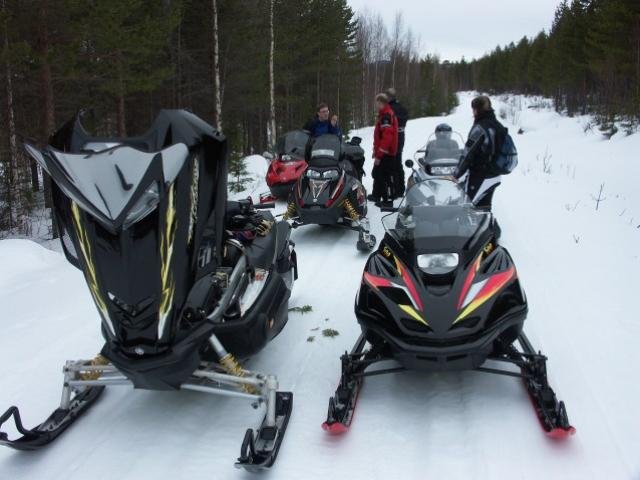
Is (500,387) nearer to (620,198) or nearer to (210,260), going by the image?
(210,260)

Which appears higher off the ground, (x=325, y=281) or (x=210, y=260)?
(x=210, y=260)

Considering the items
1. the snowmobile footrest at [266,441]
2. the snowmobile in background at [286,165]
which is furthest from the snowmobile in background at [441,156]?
the snowmobile footrest at [266,441]

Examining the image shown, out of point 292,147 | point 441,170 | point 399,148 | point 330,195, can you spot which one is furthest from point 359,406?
point 292,147

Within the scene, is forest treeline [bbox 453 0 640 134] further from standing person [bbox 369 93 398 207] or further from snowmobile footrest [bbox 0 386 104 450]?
snowmobile footrest [bbox 0 386 104 450]

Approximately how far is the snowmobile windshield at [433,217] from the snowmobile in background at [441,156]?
4011 millimetres

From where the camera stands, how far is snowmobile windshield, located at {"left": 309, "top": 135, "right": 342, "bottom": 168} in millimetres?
7344

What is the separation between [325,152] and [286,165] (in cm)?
274

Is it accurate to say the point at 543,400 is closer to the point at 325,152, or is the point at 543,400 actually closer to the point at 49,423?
the point at 49,423

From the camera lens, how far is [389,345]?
3391mm

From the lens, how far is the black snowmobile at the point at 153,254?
8.53 feet

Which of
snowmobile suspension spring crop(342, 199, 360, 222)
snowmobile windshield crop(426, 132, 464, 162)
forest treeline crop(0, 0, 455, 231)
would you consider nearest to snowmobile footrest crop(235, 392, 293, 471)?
forest treeline crop(0, 0, 455, 231)

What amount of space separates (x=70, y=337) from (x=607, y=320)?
4.53 metres

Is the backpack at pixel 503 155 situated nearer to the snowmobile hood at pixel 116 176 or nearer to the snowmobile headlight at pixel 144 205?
the snowmobile hood at pixel 116 176

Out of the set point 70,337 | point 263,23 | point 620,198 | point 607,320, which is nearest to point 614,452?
point 607,320
